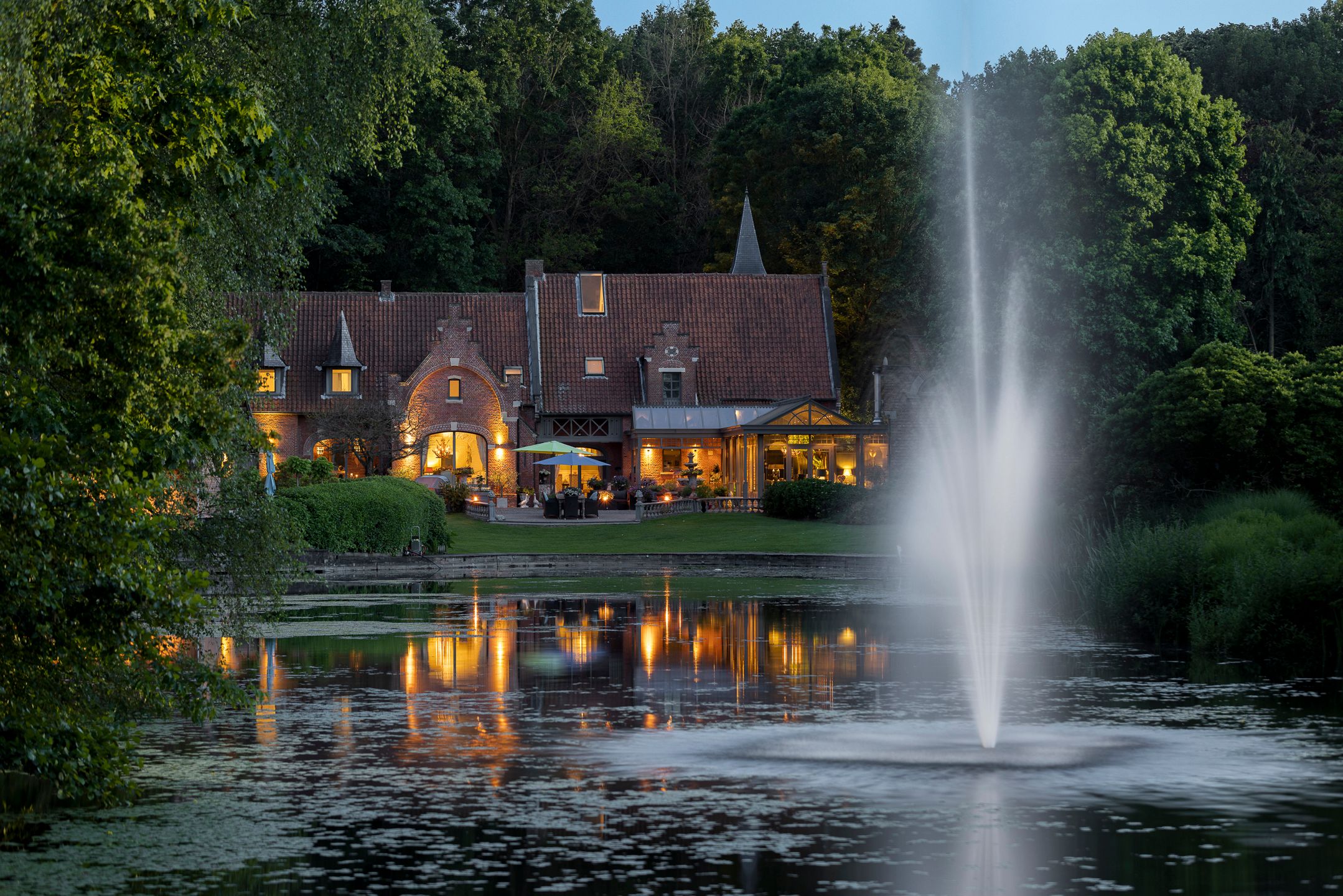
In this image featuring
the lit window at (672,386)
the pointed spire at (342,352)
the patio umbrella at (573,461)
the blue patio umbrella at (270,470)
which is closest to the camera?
the blue patio umbrella at (270,470)

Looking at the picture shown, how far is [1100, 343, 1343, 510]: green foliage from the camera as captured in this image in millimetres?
30922

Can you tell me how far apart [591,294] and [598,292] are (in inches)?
11.5

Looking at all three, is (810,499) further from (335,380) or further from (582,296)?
(335,380)

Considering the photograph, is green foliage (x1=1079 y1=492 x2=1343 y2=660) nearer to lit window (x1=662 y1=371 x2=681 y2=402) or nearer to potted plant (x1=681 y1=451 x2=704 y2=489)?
potted plant (x1=681 y1=451 x2=704 y2=489)

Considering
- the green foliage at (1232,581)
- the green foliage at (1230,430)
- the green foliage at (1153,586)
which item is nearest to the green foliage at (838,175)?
the green foliage at (1230,430)

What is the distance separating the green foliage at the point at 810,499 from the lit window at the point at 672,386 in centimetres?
1426

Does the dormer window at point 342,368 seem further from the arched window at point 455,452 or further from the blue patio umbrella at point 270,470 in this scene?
the blue patio umbrella at point 270,470

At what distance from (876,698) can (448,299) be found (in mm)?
52948

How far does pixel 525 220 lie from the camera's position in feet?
267

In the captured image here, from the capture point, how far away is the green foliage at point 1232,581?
2223 centimetres

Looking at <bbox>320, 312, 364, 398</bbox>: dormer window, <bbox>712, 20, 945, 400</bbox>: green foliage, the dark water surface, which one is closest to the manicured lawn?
<bbox>320, 312, 364, 398</bbox>: dormer window

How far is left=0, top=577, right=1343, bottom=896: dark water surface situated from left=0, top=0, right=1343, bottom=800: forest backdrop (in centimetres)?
98

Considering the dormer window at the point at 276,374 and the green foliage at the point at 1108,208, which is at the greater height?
the green foliage at the point at 1108,208

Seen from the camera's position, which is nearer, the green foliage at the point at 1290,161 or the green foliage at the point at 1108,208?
the green foliage at the point at 1108,208
